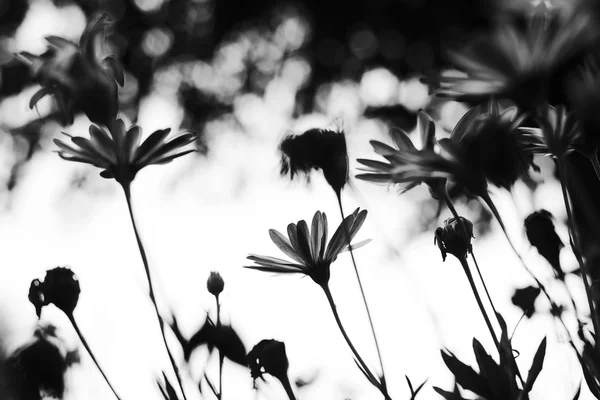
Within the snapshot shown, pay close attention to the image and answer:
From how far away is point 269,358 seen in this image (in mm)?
327

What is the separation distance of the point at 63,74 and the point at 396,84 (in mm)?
1614

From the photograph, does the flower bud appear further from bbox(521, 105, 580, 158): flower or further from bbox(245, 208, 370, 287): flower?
bbox(521, 105, 580, 158): flower

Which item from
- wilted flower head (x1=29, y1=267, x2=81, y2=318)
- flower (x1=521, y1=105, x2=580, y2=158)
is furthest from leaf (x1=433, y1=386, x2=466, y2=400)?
wilted flower head (x1=29, y1=267, x2=81, y2=318)

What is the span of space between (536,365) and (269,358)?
0.15 meters

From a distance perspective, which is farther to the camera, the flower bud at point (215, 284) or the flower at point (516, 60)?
A: the flower bud at point (215, 284)

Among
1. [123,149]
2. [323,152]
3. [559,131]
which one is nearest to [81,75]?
[123,149]

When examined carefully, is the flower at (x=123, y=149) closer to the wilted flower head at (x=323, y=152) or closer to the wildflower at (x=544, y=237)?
the wilted flower head at (x=323, y=152)

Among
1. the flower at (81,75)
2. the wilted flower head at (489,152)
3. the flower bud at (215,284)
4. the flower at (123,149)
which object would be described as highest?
the flower at (81,75)

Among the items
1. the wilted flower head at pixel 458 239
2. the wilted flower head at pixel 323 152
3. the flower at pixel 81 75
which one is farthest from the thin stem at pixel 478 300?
the flower at pixel 81 75

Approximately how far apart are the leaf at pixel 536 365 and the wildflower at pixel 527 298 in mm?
113

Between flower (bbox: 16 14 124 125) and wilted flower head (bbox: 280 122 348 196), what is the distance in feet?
0.44

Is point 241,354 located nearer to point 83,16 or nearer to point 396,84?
point 396,84

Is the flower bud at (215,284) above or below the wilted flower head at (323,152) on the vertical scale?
below

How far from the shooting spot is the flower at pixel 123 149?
1.16 ft
